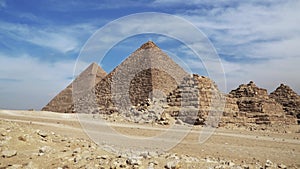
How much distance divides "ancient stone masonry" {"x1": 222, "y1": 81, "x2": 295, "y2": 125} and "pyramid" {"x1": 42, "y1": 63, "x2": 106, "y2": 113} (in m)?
35.6

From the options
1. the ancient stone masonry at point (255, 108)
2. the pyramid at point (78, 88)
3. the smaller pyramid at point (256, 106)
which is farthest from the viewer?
the pyramid at point (78, 88)

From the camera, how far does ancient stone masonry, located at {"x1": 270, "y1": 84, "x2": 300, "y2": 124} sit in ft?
185

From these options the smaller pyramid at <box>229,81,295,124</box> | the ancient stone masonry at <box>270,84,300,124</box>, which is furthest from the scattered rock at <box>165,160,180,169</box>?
the ancient stone masonry at <box>270,84,300,124</box>

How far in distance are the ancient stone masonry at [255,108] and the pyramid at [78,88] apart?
35.6 meters

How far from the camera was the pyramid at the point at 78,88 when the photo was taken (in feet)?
246

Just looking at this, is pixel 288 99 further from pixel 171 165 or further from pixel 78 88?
pixel 171 165

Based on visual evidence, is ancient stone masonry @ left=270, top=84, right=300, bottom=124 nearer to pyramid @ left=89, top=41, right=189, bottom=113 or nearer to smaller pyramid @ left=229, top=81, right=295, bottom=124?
smaller pyramid @ left=229, top=81, right=295, bottom=124

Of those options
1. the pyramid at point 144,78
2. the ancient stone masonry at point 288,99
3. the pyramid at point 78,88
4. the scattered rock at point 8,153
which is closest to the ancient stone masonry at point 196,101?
the pyramid at point 144,78

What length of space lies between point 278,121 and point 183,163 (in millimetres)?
39589

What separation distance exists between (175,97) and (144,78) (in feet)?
55.8

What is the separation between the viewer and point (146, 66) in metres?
54.6

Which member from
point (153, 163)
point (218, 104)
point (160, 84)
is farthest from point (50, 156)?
point (160, 84)

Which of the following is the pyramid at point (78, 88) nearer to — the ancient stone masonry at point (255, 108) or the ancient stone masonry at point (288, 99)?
the ancient stone masonry at point (255, 108)

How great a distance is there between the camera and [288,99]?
59.4 m
